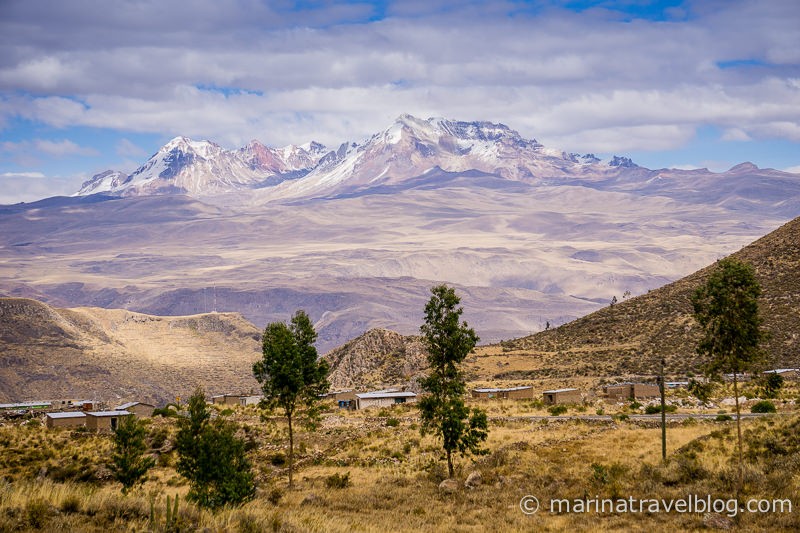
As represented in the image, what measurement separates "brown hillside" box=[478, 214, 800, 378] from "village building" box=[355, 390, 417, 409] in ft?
87.2

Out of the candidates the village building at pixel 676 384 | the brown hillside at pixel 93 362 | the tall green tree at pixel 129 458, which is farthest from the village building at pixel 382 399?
the brown hillside at pixel 93 362

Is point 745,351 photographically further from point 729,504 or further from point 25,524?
point 25,524

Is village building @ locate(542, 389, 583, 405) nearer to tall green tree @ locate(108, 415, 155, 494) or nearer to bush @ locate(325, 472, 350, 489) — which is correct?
bush @ locate(325, 472, 350, 489)

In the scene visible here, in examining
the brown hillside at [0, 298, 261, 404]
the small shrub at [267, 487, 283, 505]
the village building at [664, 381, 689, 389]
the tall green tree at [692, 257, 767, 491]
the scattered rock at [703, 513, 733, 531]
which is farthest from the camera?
the brown hillside at [0, 298, 261, 404]

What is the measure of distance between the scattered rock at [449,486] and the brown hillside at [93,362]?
4708 inches

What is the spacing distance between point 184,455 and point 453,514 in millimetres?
12732

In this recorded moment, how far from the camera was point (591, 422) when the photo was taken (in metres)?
47.4

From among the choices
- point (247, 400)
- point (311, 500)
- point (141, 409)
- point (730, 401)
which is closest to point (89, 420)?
point (141, 409)

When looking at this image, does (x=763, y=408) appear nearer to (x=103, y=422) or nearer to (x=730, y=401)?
(x=730, y=401)

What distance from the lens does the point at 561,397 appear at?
210 ft

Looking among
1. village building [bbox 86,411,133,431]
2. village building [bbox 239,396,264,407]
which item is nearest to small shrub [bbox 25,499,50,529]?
village building [bbox 86,411,133,431]

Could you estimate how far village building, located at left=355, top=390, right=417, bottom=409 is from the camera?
2697 inches

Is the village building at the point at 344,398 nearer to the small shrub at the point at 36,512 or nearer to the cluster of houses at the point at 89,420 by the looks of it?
the cluster of houses at the point at 89,420

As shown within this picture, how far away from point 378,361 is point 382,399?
132 ft
